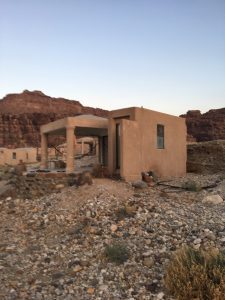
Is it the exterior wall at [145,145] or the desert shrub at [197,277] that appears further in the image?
the exterior wall at [145,145]

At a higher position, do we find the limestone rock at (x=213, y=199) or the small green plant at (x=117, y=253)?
the limestone rock at (x=213, y=199)

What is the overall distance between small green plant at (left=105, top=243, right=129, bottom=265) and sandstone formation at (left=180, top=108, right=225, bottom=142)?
2465 inches

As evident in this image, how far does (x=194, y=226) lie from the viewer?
7.66 meters

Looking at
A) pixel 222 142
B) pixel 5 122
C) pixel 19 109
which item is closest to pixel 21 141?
pixel 5 122

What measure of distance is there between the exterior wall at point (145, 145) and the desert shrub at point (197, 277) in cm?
744

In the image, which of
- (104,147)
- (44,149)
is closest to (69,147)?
(44,149)

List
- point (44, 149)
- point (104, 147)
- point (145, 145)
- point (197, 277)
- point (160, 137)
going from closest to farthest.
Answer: point (197, 277)
point (145, 145)
point (160, 137)
point (44, 149)
point (104, 147)

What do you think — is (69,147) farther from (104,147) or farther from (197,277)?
(197,277)

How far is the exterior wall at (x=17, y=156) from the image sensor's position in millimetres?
34750

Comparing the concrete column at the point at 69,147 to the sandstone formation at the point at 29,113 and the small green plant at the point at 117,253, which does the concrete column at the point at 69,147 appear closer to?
the small green plant at the point at 117,253

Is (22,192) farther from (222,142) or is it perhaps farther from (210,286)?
(222,142)

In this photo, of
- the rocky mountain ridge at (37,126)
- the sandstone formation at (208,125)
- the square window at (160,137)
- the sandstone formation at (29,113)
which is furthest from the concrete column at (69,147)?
the sandstone formation at (208,125)

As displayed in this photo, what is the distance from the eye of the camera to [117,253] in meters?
6.55

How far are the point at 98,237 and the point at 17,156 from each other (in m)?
29.4
